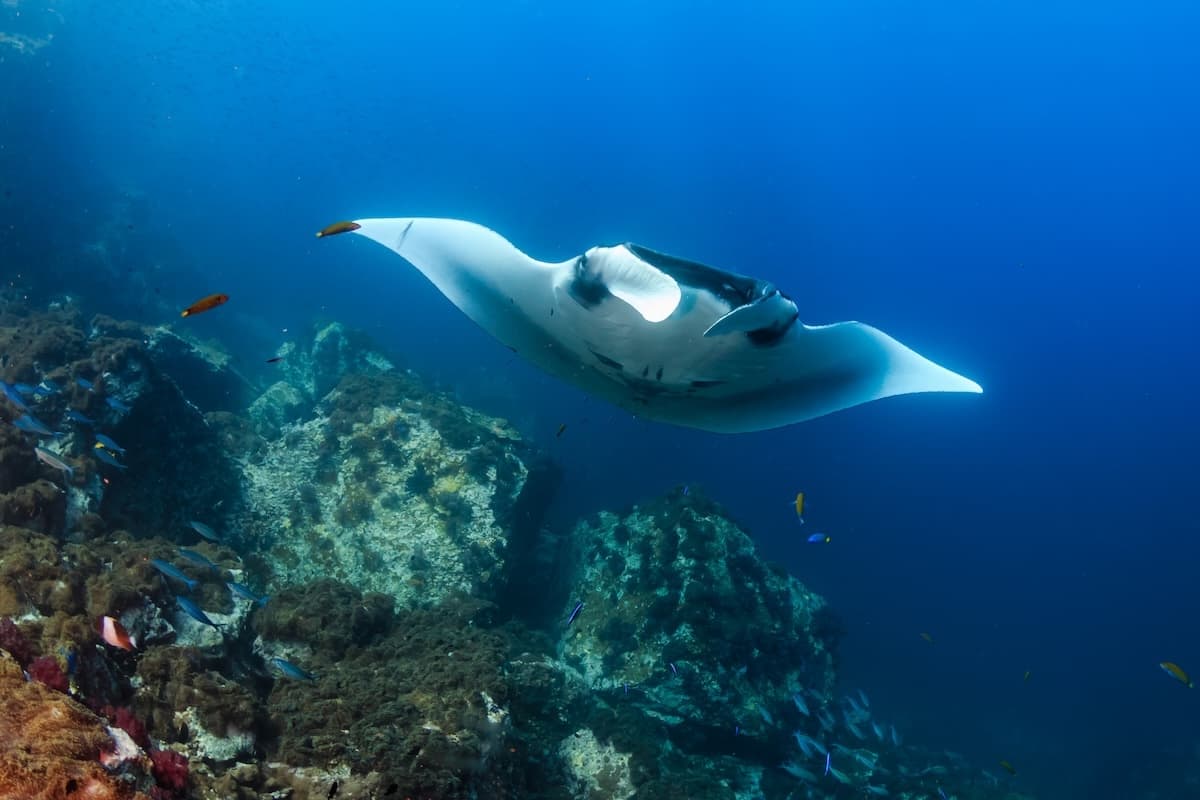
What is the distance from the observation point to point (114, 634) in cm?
305

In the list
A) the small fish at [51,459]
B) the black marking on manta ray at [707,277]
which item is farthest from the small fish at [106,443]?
the black marking on manta ray at [707,277]

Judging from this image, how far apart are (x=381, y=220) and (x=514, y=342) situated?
1131 mm

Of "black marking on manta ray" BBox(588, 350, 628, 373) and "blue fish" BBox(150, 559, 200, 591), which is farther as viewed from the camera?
"blue fish" BBox(150, 559, 200, 591)

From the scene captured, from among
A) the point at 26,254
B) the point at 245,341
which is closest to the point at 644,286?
the point at 26,254

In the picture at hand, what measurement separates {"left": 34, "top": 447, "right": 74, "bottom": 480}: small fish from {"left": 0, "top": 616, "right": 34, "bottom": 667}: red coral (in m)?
2.72

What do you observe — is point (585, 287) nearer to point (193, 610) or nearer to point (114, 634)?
point (114, 634)

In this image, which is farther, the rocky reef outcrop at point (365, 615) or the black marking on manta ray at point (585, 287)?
the rocky reef outcrop at point (365, 615)

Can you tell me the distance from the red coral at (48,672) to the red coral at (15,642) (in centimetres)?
8

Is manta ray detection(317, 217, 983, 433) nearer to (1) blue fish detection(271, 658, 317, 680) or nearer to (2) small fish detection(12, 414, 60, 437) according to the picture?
(1) blue fish detection(271, 658, 317, 680)

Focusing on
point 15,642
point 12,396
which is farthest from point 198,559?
point 12,396

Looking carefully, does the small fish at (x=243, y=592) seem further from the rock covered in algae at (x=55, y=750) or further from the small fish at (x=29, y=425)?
the rock covered in algae at (x=55, y=750)

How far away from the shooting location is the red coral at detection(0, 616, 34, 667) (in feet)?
8.56

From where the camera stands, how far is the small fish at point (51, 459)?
4.80 metres

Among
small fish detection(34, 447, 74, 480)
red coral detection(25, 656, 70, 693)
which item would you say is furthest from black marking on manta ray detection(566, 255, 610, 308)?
small fish detection(34, 447, 74, 480)
